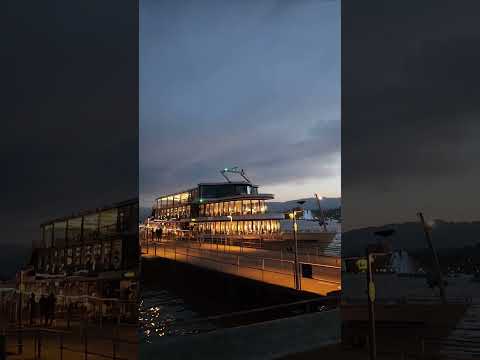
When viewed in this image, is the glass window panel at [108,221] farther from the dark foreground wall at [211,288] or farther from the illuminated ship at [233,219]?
the illuminated ship at [233,219]

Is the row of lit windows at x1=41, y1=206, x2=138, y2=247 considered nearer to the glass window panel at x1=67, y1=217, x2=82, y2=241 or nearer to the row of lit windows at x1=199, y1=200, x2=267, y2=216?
the glass window panel at x1=67, y1=217, x2=82, y2=241

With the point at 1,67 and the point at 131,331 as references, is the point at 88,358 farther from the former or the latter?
the point at 1,67

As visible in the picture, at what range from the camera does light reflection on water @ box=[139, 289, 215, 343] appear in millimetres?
6311

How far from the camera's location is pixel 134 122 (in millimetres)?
4133

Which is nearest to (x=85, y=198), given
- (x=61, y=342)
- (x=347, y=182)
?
(x=61, y=342)

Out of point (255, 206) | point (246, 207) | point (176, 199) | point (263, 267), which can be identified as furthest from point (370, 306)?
point (255, 206)

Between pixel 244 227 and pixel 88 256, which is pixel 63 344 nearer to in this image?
pixel 88 256

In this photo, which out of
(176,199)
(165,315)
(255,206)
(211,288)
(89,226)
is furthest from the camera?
(255,206)

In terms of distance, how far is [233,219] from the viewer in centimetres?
1553

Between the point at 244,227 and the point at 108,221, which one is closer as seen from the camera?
the point at 108,221

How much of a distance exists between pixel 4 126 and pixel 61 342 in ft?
5.89

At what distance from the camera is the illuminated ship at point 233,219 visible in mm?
13938

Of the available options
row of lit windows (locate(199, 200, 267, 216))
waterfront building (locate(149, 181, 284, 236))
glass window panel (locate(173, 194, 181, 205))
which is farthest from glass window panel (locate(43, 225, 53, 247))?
row of lit windows (locate(199, 200, 267, 216))

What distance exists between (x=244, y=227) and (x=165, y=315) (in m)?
7.89
